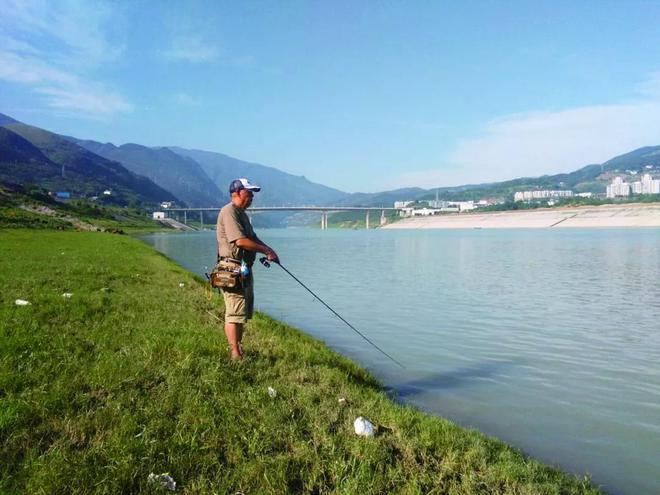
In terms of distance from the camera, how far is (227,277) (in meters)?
6.63

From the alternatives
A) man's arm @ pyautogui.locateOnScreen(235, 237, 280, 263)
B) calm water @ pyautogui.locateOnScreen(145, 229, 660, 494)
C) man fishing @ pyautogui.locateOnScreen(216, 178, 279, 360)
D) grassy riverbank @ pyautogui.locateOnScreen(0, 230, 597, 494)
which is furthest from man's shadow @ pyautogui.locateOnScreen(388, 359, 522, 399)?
man's arm @ pyautogui.locateOnScreen(235, 237, 280, 263)

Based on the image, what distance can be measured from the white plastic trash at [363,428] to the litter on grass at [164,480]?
6.18 ft

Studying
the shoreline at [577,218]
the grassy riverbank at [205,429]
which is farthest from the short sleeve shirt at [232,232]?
the shoreline at [577,218]

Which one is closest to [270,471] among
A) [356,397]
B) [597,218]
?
[356,397]

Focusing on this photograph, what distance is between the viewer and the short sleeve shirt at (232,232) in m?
6.72

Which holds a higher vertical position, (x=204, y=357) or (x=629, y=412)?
(x=204, y=357)

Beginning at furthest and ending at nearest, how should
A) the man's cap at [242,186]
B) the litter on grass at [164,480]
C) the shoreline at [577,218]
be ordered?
the shoreline at [577,218], the man's cap at [242,186], the litter on grass at [164,480]

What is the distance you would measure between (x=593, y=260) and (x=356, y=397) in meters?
34.0

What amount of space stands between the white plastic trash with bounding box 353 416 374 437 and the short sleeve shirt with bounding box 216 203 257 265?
279cm

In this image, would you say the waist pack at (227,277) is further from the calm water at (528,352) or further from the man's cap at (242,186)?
the calm water at (528,352)

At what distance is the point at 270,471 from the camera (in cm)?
407

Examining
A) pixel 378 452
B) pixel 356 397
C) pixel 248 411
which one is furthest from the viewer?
pixel 356 397

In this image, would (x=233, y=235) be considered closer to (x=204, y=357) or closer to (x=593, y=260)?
(x=204, y=357)

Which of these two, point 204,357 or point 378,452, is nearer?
point 378,452
